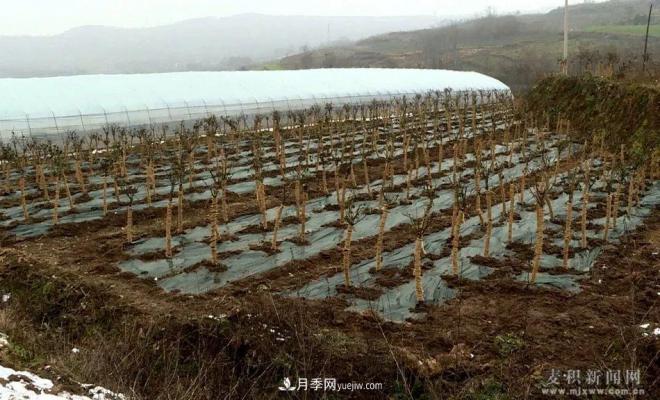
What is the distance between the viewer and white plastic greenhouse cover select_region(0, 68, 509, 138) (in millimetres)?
17672

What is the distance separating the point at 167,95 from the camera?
20719mm

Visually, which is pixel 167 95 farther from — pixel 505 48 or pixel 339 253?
pixel 505 48

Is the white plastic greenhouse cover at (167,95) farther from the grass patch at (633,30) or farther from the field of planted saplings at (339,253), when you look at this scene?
the grass patch at (633,30)

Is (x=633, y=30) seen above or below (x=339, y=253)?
above

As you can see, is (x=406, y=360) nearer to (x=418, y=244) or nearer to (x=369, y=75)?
(x=418, y=244)

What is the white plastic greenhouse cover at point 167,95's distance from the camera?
1767 cm

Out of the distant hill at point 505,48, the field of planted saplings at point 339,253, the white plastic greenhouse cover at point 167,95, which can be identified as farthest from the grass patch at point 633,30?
the field of planted saplings at point 339,253

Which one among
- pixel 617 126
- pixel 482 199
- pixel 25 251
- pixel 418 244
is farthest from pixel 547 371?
pixel 617 126

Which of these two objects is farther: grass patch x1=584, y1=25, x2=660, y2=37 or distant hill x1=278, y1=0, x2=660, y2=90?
grass patch x1=584, y1=25, x2=660, y2=37

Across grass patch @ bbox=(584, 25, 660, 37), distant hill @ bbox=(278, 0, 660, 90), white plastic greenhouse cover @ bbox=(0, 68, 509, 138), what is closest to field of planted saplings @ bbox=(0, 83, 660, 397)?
white plastic greenhouse cover @ bbox=(0, 68, 509, 138)

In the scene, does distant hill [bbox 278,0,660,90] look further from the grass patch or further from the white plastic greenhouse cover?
the white plastic greenhouse cover

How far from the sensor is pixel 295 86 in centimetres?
2467

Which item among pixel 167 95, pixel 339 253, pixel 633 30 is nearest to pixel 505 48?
pixel 633 30

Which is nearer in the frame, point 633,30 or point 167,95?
point 167,95
